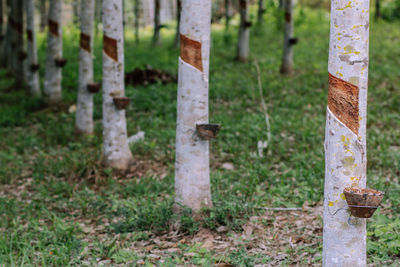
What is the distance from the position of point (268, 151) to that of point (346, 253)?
4146 millimetres

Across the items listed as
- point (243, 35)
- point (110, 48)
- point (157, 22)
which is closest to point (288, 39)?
point (243, 35)

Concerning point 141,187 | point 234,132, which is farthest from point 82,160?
point 234,132

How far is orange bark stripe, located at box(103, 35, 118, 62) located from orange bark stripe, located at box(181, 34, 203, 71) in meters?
2.30

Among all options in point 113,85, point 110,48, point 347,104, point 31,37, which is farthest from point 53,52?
point 347,104

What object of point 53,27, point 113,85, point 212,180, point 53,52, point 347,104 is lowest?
point 212,180

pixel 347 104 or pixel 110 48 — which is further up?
pixel 110 48

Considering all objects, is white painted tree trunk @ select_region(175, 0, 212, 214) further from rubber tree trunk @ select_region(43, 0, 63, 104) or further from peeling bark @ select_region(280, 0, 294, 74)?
peeling bark @ select_region(280, 0, 294, 74)

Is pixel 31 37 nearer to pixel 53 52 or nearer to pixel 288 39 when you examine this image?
pixel 53 52

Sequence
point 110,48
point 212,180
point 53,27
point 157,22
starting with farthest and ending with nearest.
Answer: point 157,22, point 53,27, point 110,48, point 212,180

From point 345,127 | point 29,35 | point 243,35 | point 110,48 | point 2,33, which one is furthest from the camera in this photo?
point 2,33

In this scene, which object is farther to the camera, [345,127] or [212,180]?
[212,180]

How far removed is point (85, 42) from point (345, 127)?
624 centimetres

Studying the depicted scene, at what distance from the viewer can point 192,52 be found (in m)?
4.60

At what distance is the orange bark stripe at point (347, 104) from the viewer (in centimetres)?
289
